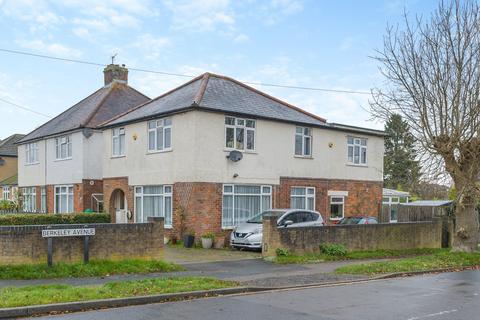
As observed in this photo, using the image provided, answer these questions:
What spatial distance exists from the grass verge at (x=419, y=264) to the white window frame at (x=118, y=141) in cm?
1449

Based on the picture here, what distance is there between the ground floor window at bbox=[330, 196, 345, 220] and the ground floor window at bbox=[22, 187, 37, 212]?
19218 mm

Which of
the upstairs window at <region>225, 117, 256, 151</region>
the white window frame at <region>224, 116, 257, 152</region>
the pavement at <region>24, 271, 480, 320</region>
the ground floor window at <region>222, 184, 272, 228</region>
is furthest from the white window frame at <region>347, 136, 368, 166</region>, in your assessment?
the pavement at <region>24, 271, 480, 320</region>

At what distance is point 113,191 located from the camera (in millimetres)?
27422

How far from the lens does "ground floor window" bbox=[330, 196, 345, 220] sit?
27.9 metres

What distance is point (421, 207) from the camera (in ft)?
91.9

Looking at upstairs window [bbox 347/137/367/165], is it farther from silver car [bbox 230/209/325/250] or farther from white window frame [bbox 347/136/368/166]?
silver car [bbox 230/209/325/250]

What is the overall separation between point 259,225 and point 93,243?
299 inches

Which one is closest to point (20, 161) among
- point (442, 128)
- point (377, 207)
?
point (377, 207)

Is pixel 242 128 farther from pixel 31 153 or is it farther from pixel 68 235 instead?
pixel 31 153

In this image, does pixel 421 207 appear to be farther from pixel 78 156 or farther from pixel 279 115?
pixel 78 156

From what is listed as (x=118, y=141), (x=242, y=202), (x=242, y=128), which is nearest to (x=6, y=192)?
(x=118, y=141)

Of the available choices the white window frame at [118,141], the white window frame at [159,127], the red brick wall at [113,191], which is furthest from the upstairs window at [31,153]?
the white window frame at [159,127]

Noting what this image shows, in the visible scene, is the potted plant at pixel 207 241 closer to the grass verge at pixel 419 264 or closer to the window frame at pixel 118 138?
the grass verge at pixel 419 264

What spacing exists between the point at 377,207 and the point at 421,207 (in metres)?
2.86
